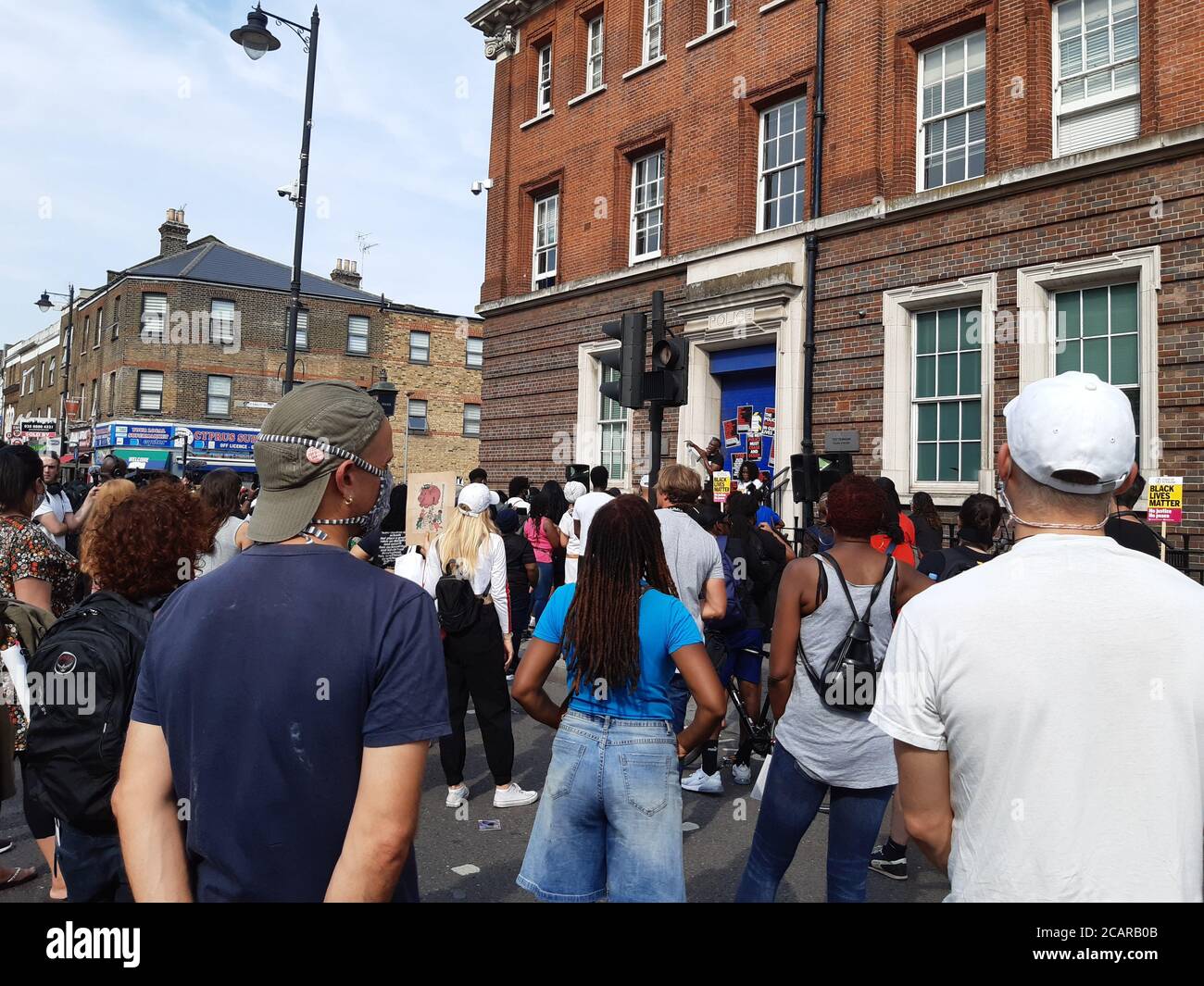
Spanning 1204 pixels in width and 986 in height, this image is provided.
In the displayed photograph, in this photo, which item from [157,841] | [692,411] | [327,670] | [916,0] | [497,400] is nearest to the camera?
[327,670]

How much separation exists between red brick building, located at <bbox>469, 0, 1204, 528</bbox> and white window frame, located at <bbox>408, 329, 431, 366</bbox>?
24748 millimetres

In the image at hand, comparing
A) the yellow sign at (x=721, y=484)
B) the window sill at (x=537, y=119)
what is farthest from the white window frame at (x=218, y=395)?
the yellow sign at (x=721, y=484)

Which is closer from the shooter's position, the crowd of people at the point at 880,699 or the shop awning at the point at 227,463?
the crowd of people at the point at 880,699

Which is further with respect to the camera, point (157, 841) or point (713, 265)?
point (713, 265)

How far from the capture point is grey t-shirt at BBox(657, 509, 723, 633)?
17.9ft

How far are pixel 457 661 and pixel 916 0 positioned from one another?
11.7 meters

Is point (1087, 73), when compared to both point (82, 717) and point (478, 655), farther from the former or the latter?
point (82, 717)

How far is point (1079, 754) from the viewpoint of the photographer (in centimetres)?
163

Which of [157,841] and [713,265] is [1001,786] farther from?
[713,265]

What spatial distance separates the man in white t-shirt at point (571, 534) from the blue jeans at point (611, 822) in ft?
12.5

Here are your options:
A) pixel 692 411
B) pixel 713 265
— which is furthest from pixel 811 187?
pixel 692 411

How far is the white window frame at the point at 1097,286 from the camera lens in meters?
9.98

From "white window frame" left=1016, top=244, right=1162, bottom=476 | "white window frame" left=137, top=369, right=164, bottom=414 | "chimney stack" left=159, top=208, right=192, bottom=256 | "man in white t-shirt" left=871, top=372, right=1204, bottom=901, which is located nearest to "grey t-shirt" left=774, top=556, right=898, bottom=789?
"man in white t-shirt" left=871, top=372, right=1204, bottom=901

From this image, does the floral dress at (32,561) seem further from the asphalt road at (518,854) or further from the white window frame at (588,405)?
the white window frame at (588,405)
